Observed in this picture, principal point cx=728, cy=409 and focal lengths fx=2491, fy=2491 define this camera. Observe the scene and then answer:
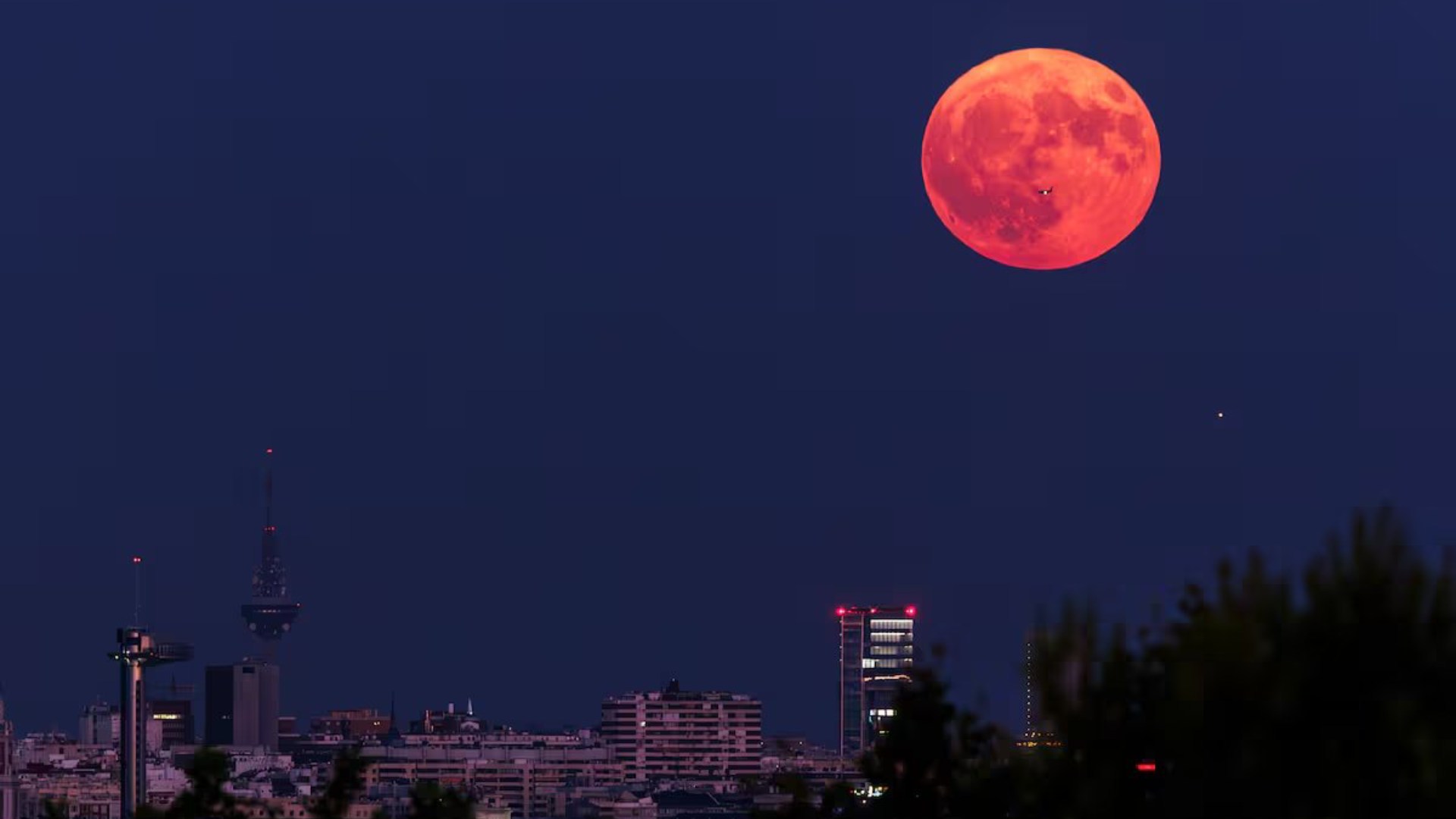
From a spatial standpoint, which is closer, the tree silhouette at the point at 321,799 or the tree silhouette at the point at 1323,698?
the tree silhouette at the point at 1323,698

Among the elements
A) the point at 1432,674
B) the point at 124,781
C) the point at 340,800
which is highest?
the point at 1432,674

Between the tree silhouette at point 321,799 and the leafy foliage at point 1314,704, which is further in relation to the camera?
the tree silhouette at point 321,799

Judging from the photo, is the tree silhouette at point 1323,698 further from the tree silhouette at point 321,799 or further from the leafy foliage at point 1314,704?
the tree silhouette at point 321,799

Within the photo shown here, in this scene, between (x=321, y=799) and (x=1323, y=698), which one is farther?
(x=321, y=799)

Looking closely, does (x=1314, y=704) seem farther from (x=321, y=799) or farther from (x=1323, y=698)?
(x=321, y=799)

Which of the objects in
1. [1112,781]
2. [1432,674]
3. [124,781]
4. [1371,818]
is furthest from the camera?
[124,781]

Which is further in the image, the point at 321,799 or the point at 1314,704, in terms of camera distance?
the point at 321,799

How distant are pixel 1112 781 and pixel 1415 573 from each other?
3790 mm

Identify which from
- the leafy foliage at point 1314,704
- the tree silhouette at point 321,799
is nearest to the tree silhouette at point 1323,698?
the leafy foliage at point 1314,704

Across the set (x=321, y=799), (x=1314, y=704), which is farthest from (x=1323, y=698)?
(x=321, y=799)

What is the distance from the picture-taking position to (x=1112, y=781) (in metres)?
21.5

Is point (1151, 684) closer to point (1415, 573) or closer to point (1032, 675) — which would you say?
point (1032, 675)

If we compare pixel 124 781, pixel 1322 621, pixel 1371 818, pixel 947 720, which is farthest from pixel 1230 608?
pixel 124 781

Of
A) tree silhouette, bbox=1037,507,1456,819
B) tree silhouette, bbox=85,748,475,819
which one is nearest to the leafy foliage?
tree silhouette, bbox=1037,507,1456,819
